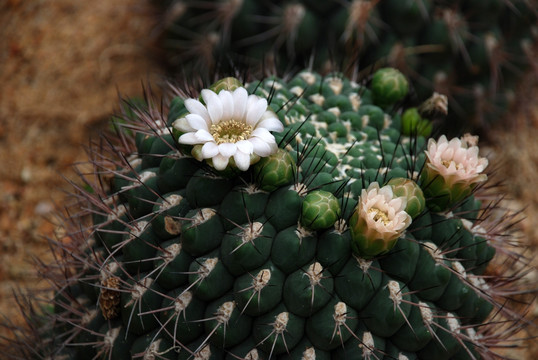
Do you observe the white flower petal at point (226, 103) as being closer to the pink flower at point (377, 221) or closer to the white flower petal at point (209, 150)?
the white flower petal at point (209, 150)

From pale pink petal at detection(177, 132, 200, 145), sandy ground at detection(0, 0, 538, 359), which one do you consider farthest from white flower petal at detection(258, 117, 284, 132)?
sandy ground at detection(0, 0, 538, 359)

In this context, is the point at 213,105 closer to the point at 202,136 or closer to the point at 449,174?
the point at 202,136

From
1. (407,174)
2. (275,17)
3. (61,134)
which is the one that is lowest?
(61,134)

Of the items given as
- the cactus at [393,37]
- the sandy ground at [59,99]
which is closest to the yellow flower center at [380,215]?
the cactus at [393,37]

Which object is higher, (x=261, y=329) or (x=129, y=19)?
(x=129, y=19)

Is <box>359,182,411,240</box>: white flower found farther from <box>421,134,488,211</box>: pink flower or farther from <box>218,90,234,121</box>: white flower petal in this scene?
<box>218,90,234,121</box>: white flower petal

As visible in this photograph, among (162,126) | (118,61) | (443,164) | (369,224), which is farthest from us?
(118,61)

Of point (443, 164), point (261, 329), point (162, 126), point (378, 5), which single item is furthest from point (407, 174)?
point (378, 5)

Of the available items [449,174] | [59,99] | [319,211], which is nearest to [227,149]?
[319,211]

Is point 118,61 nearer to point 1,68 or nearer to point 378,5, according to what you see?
point 1,68
